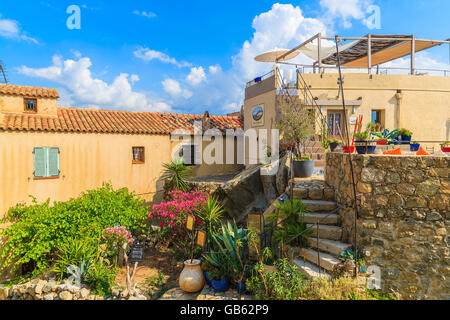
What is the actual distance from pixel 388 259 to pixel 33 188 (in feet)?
40.4

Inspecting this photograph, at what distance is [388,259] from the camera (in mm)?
5727

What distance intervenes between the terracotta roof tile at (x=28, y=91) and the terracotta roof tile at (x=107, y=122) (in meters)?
0.93

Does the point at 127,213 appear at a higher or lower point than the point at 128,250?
higher

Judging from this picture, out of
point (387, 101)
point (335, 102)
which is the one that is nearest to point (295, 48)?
point (335, 102)

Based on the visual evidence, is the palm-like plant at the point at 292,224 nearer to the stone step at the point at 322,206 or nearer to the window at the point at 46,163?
the stone step at the point at 322,206

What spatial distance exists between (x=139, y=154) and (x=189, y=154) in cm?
270

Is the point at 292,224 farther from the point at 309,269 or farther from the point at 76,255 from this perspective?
the point at 76,255

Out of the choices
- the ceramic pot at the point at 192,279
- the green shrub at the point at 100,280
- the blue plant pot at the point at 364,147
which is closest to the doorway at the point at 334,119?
the blue plant pot at the point at 364,147

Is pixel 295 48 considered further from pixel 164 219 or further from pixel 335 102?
pixel 164 219

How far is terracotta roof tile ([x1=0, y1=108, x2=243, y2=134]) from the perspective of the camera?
36.7 feet

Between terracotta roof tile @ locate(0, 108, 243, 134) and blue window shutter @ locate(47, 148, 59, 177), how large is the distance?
919 millimetres

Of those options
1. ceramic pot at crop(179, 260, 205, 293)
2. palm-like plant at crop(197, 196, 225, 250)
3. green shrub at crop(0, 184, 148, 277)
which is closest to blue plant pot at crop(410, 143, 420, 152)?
palm-like plant at crop(197, 196, 225, 250)

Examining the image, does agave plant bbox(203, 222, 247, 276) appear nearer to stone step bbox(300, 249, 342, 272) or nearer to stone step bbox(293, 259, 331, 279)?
stone step bbox(293, 259, 331, 279)
